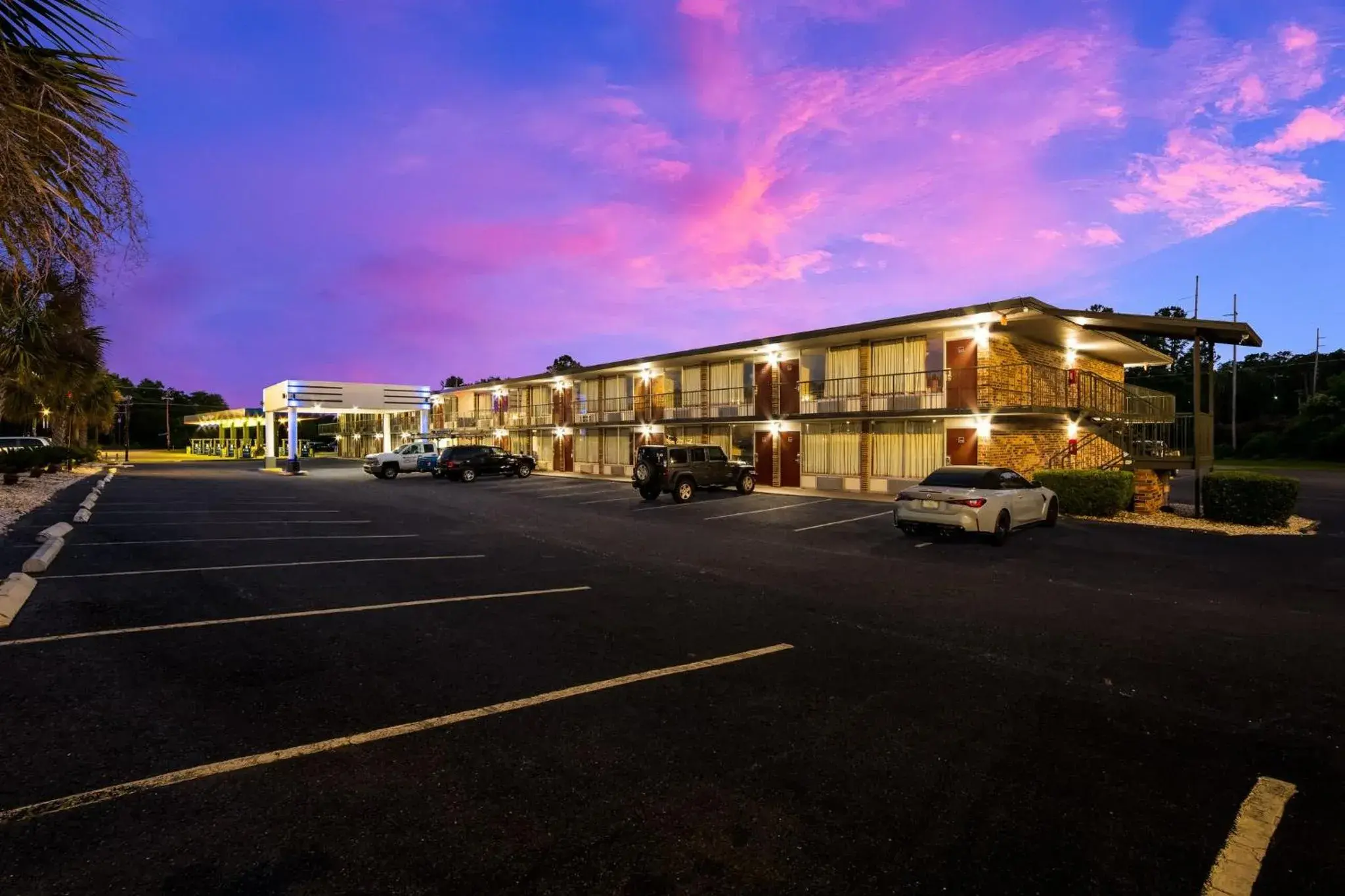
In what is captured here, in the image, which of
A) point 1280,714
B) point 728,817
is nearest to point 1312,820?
point 1280,714

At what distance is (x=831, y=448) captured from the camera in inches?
990

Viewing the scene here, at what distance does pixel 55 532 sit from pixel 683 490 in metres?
15.0

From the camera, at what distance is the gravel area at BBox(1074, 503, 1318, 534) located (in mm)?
14055

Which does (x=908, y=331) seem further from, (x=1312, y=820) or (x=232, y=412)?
(x=232, y=412)

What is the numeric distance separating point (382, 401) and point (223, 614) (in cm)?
4219

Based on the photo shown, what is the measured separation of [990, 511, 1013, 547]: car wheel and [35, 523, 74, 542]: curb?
54.3 feet

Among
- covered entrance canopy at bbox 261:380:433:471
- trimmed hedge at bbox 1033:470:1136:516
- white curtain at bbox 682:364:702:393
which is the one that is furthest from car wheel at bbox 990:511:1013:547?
covered entrance canopy at bbox 261:380:433:471

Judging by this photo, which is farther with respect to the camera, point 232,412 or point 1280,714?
point 232,412

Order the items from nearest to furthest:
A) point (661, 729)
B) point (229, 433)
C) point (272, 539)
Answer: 1. point (661, 729)
2. point (272, 539)
3. point (229, 433)

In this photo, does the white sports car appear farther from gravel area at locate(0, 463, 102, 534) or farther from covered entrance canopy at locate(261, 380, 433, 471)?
covered entrance canopy at locate(261, 380, 433, 471)

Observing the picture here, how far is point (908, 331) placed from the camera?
22.5 metres

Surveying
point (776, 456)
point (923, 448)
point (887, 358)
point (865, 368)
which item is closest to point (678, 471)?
point (776, 456)

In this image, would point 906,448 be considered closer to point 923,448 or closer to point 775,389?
point 923,448

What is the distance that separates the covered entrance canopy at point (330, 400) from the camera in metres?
41.5
